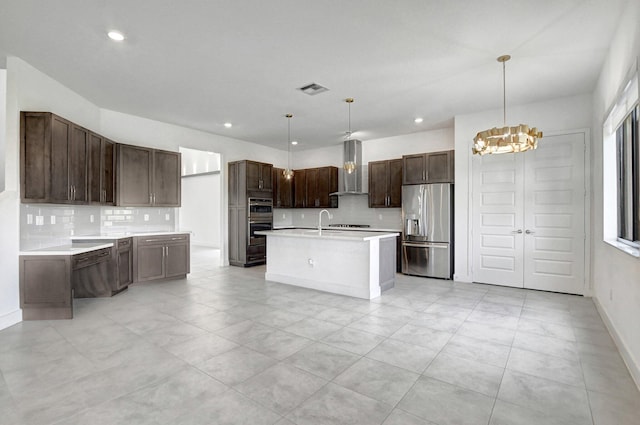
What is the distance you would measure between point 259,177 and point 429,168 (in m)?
3.84

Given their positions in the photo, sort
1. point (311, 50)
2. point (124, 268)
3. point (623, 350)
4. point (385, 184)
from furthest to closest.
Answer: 1. point (385, 184)
2. point (124, 268)
3. point (311, 50)
4. point (623, 350)

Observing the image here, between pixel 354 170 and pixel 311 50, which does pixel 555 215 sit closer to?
pixel 354 170

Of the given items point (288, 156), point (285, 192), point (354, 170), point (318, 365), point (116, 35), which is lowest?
point (318, 365)

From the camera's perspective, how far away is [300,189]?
338 inches

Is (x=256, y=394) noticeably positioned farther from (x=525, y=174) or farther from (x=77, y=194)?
(x=525, y=174)

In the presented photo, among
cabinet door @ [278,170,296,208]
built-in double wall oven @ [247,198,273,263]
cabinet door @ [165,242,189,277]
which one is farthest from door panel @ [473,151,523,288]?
cabinet door @ [165,242,189,277]

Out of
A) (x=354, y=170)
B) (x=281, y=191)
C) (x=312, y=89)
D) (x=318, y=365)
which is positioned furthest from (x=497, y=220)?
(x=281, y=191)

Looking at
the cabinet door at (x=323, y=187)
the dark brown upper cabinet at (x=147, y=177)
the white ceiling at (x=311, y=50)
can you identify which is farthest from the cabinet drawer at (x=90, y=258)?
the cabinet door at (x=323, y=187)

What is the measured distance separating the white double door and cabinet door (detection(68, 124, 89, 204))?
6.17 metres

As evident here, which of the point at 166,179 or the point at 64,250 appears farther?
the point at 166,179

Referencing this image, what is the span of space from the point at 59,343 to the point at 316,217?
630cm

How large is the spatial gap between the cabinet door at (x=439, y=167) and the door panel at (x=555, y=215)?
1.28m

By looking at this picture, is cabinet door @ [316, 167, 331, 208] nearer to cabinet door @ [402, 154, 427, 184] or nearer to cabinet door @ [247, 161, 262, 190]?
cabinet door @ [247, 161, 262, 190]

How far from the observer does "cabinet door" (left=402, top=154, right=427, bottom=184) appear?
6.29 m
